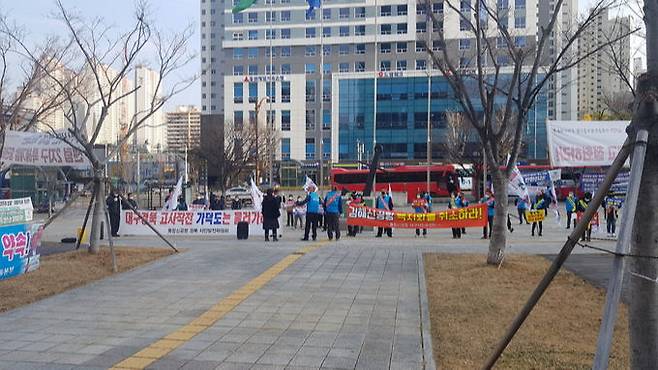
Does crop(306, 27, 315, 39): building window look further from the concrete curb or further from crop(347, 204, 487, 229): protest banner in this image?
the concrete curb

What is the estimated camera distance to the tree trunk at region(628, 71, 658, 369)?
458 cm

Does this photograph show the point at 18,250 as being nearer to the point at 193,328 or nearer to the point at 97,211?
the point at 97,211

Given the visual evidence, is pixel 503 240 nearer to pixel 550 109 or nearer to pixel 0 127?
pixel 0 127

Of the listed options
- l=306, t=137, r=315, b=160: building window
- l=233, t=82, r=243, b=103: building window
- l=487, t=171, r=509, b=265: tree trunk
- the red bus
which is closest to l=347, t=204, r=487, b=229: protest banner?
l=487, t=171, r=509, b=265: tree trunk

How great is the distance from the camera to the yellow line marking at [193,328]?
6.25 meters

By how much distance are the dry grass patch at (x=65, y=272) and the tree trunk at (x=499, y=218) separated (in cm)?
740

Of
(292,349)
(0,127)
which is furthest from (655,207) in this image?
(0,127)

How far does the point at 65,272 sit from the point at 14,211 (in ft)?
4.91

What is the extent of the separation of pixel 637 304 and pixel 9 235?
34.3 ft

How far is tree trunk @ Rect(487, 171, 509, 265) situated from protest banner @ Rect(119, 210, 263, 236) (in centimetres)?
1006

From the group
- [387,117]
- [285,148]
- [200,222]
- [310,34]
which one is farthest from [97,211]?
[310,34]

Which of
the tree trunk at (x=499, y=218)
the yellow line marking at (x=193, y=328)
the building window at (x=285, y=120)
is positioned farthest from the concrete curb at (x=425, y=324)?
the building window at (x=285, y=120)

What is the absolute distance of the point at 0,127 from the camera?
1959 centimetres

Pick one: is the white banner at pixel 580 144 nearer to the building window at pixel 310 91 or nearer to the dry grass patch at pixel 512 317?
the dry grass patch at pixel 512 317
